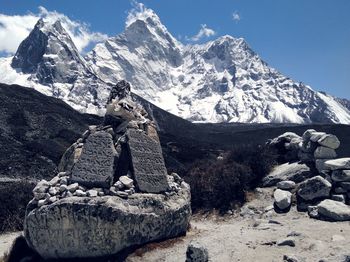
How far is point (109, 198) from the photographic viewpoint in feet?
48.2

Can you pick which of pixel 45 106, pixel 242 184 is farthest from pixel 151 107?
pixel 242 184

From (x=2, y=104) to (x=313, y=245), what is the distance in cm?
4734

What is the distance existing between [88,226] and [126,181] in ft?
6.32

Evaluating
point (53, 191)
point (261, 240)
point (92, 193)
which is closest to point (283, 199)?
point (261, 240)

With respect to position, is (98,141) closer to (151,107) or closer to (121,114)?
(121,114)

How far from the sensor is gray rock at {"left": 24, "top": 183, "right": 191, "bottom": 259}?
46.9 feet

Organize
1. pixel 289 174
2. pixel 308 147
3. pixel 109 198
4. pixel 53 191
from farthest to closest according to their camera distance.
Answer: pixel 308 147, pixel 289 174, pixel 53 191, pixel 109 198

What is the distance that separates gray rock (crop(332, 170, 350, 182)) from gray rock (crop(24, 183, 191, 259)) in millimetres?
7529

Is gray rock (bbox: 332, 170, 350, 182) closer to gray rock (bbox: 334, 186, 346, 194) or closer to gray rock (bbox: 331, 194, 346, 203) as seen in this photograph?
gray rock (bbox: 334, 186, 346, 194)

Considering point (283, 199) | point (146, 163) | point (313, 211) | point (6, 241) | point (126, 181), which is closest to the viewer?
point (126, 181)

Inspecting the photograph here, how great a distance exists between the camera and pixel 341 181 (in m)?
19.0

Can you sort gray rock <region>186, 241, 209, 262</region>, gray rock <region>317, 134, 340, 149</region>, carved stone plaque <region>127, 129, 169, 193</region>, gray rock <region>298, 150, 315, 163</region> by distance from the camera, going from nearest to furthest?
gray rock <region>186, 241, 209, 262</region>
carved stone plaque <region>127, 129, 169, 193</region>
gray rock <region>317, 134, 340, 149</region>
gray rock <region>298, 150, 315, 163</region>

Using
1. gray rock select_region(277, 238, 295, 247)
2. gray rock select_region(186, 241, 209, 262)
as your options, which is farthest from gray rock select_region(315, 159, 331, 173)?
gray rock select_region(186, 241, 209, 262)

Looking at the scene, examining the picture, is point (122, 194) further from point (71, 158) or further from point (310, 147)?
point (310, 147)
